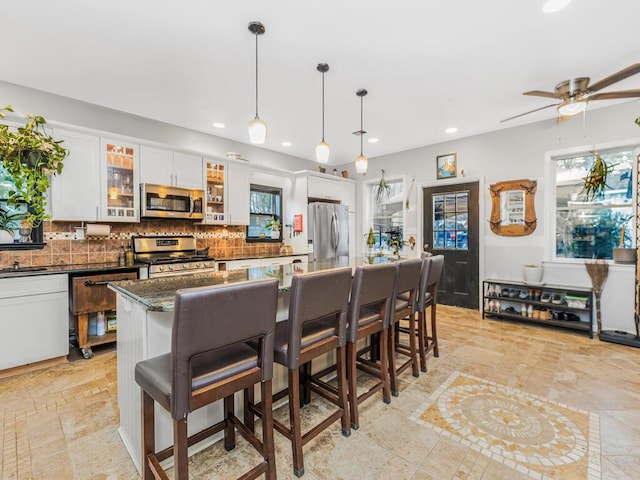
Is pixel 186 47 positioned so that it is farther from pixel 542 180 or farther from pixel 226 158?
pixel 542 180

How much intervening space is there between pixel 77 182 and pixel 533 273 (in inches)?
222

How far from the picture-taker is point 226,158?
4438 millimetres

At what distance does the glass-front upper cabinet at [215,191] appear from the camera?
Answer: 4.31m

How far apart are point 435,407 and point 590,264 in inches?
120

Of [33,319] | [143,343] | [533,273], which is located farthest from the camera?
[533,273]

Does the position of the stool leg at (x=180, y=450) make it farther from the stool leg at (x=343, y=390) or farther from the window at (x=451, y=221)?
the window at (x=451, y=221)

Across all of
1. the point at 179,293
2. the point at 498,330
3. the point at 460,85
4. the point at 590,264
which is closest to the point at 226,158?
the point at 460,85

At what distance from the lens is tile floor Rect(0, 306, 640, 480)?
5.24ft

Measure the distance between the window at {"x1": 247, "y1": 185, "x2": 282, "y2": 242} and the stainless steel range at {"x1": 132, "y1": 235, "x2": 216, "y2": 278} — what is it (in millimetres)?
1138

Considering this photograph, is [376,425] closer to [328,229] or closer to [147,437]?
[147,437]

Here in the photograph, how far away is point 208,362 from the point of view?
130 cm

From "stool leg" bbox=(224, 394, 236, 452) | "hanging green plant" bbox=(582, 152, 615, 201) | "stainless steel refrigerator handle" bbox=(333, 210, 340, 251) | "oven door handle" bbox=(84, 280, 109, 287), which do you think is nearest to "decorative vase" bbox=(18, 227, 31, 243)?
"oven door handle" bbox=(84, 280, 109, 287)

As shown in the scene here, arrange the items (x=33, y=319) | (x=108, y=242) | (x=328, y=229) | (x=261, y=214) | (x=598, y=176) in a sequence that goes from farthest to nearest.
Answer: (x=328, y=229), (x=261, y=214), (x=108, y=242), (x=598, y=176), (x=33, y=319)

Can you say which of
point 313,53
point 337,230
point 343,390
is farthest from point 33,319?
point 337,230
